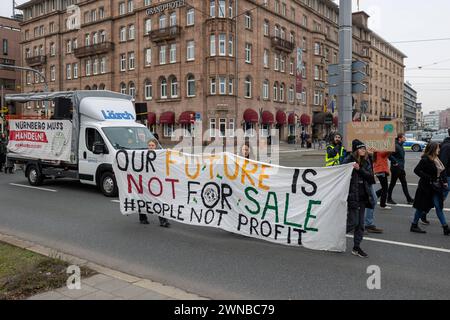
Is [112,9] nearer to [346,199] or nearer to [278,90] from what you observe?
[278,90]

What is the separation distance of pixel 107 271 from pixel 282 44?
4555cm

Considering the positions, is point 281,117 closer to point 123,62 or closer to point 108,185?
point 123,62

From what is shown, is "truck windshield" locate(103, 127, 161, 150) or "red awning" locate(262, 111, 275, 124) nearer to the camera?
"truck windshield" locate(103, 127, 161, 150)

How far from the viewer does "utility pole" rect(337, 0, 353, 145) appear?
1228 centimetres

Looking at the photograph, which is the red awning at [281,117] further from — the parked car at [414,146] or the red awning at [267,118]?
the parked car at [414,146]

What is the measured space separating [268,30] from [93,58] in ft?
74.9

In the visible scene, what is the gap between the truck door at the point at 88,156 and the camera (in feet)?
40.8

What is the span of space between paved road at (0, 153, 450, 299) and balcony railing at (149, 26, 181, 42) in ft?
117

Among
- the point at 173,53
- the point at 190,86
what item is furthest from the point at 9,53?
the point at 190,86

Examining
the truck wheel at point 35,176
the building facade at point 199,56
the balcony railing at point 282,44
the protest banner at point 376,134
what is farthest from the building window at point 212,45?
the protest banner at point 376,134

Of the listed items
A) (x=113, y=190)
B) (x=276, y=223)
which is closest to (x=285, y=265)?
(x=276, y=223)

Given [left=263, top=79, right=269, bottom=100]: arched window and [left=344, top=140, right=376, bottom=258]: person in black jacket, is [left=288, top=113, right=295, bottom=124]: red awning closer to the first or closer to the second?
[left=263, top=79, right=269, bottom=100]: arched window

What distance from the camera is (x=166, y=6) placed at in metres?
42.8

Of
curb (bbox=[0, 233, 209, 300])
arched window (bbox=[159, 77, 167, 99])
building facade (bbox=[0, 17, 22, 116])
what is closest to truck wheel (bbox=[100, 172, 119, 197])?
curb (bbox=[0, 233, 209, 300])
